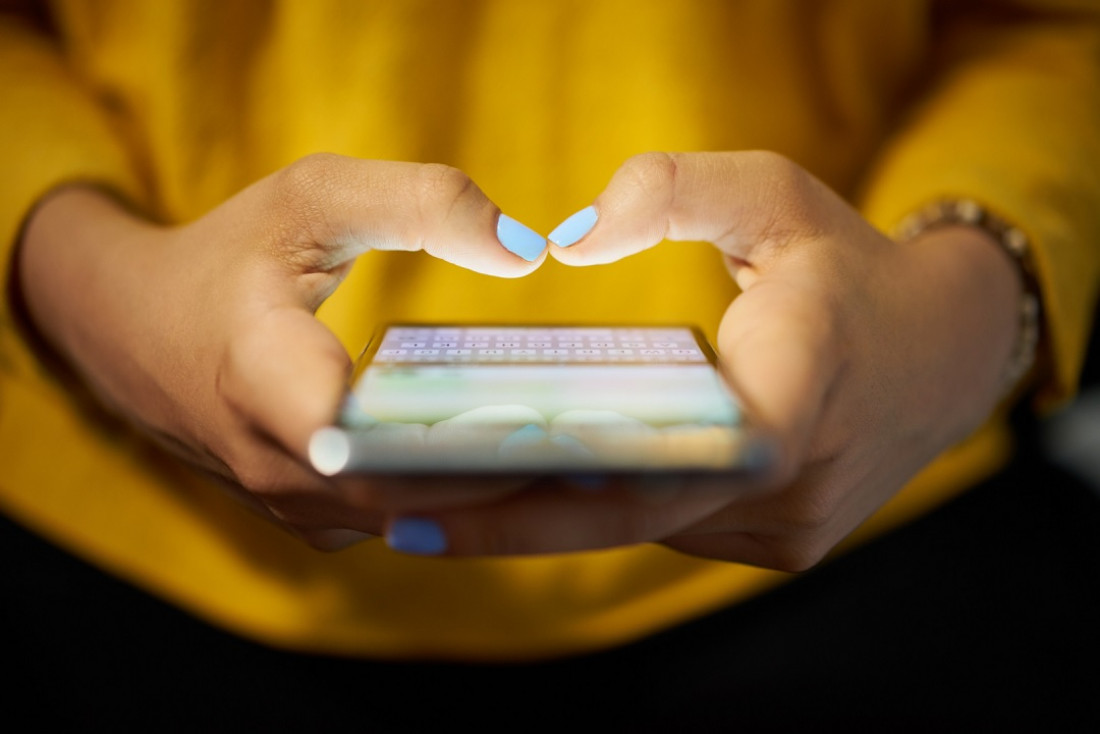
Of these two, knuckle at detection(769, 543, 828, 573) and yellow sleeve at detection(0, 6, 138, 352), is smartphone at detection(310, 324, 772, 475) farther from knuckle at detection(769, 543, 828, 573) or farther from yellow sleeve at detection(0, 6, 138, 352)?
yellow sleeve at detection(0, 6, 138, 352)

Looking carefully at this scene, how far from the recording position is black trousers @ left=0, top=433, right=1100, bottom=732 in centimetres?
46

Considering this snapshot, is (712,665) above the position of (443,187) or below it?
below

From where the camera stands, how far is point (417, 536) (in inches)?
9.8

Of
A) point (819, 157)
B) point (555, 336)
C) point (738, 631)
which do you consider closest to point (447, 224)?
point (555, 336)

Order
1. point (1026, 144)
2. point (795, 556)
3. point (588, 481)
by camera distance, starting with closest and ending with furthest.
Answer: point (588, 481), point (795, 556), point (1026, 144)

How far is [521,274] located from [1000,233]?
29 cm

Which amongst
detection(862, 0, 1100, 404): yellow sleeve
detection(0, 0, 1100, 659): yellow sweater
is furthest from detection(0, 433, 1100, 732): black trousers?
detection(862, 0, 1100, 404): yellow sleeve

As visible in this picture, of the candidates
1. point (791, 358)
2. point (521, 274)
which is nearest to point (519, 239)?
point (521, 274)

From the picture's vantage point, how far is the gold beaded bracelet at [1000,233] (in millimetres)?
412

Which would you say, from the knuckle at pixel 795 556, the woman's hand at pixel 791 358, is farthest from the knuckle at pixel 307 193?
the knuckle at pixel 795 556

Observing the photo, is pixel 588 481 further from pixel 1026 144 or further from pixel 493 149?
pixel 1026 144

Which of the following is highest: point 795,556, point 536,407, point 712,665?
point 536,407

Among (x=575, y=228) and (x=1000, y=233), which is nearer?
(x=575, y=228)

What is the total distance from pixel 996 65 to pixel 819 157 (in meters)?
0.18
